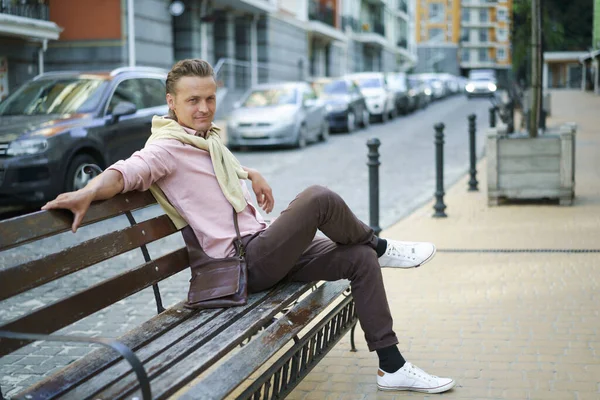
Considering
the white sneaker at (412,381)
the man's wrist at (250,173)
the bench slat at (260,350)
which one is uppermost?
the man's wrist at (250,173)

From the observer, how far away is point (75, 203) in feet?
10.1

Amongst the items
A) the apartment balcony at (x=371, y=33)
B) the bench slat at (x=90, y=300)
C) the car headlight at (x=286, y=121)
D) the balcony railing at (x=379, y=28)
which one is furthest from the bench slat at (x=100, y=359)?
the balcony railing at (x=379, y=28)

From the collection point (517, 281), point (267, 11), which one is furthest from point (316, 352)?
point (267, 11)

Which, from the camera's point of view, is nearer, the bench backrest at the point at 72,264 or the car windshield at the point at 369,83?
the bench backrest at the point at 72,264

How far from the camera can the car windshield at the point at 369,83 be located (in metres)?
31.2

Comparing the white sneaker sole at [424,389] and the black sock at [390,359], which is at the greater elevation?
the black sock at [390,359]

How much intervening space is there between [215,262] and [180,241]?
199 inches

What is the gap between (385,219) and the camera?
10070 mm

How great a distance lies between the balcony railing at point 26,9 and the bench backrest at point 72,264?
16.0m

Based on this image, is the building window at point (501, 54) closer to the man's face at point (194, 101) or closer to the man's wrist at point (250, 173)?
the man's wrist at point (250, 173)

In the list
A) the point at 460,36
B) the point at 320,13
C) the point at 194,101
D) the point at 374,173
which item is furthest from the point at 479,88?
the point at 460,36

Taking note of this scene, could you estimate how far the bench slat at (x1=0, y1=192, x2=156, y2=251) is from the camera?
2.76 m

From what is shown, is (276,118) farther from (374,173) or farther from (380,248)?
(380,248)

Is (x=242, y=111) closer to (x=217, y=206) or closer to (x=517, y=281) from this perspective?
(x=517, y=281)
